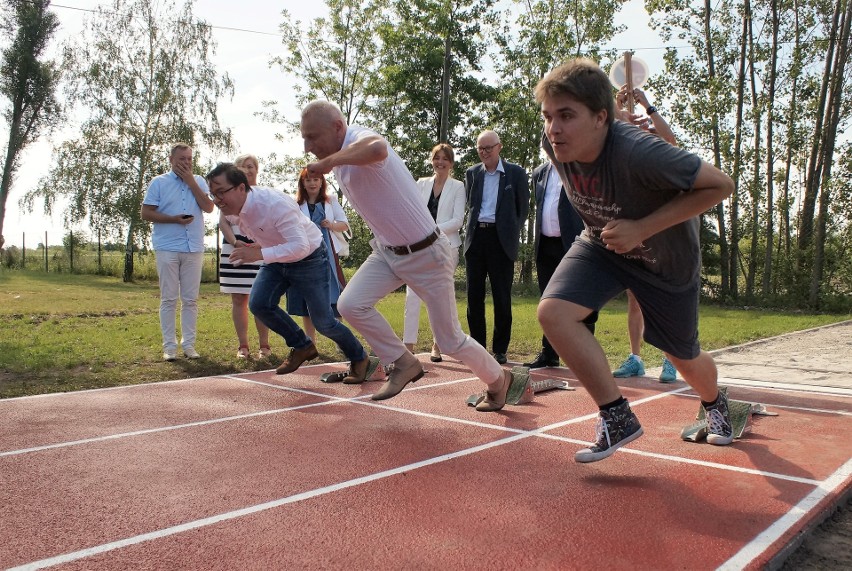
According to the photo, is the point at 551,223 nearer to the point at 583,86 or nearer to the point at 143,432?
the point at 583,86

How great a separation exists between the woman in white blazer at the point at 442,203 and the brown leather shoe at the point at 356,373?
1517 millimetres

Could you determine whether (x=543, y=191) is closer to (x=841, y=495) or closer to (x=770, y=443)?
(x=770, y=443)

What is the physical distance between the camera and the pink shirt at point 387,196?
14.7 ft

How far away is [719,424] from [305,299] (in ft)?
11.3

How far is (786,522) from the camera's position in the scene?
2.92 metres

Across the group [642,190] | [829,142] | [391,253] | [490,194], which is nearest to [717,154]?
[829,142]

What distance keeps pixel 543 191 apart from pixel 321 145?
3177mm

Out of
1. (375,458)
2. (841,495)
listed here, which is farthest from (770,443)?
(375,458)

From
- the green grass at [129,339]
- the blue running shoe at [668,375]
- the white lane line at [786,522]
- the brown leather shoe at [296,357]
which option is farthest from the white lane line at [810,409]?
the brown leather shoe at [296,357]

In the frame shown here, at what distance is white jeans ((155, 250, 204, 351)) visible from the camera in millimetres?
7578

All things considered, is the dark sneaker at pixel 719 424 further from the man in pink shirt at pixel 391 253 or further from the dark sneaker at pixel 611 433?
the man in pink shirt at pixel 391 253

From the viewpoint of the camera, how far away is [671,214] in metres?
3.28

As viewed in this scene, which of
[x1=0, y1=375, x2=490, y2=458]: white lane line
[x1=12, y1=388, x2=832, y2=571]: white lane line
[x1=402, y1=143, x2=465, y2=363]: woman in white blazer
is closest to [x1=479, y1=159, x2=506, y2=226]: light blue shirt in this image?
[x1=402, y1=143, x2=465, y2=363]: woman in white blazer

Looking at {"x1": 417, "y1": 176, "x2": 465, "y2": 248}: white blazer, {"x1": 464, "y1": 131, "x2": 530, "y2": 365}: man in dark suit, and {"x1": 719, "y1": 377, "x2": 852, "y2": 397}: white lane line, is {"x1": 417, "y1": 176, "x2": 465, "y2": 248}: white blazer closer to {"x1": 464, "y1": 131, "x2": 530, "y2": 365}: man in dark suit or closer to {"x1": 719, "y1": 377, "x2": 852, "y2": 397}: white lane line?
{"x1": 464, "y1": 131, "x2": 530, "y2": 365}: man in dark suit
